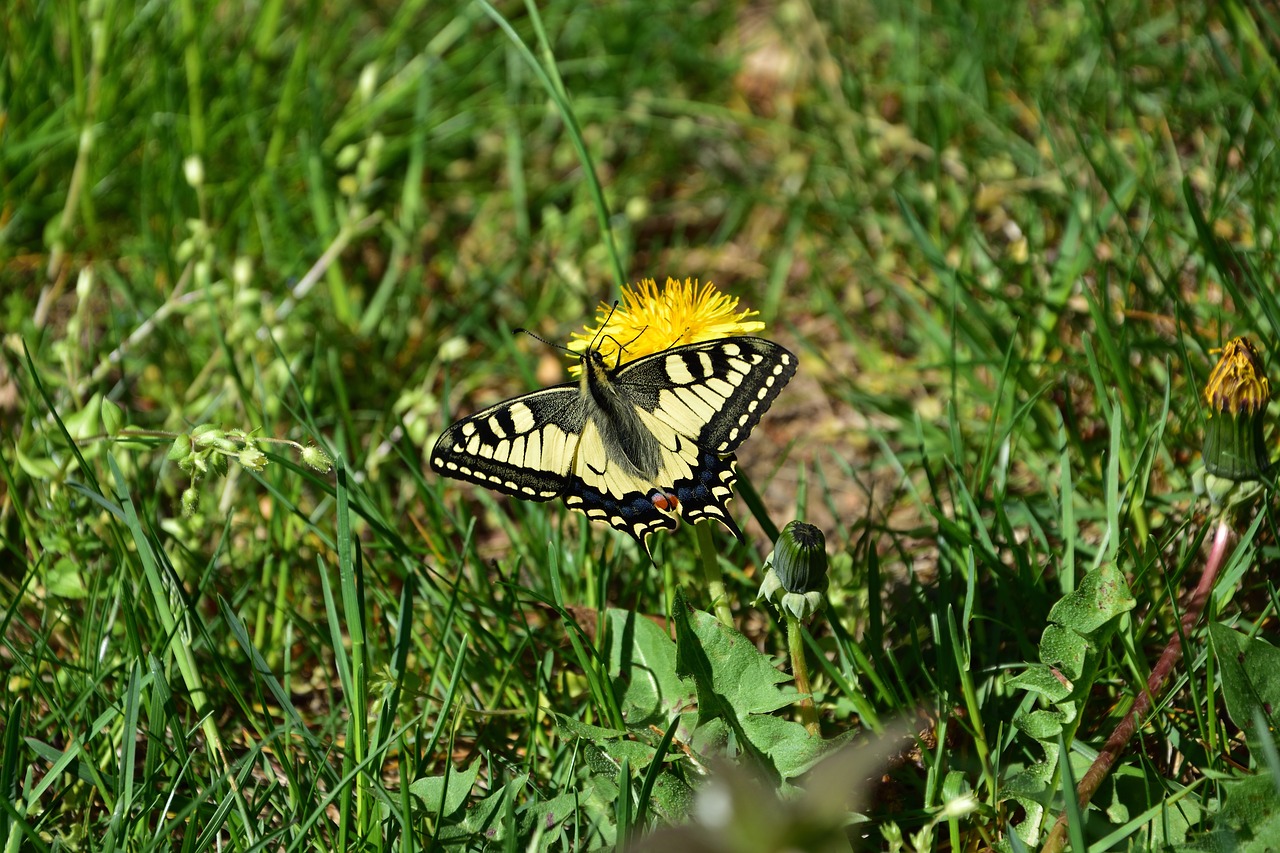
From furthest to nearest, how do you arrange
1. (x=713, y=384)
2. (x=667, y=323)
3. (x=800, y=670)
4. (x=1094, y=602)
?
(x=667, y=323)
(x=713, y=384)
(x=800, y=670)
(x=1094, y=602)

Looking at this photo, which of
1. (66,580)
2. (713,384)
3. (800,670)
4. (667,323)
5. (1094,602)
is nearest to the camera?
(1094,602)

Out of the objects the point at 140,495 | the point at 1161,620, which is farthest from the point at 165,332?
the point at 1161,620

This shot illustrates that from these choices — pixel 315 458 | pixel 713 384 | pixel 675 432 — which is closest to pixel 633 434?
pixel 675 432

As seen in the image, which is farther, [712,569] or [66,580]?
[66,580]

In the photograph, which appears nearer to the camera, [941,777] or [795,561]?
[795,561]

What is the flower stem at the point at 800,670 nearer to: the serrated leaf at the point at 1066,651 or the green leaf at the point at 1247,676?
the serrated leaf at the point at 1066,651

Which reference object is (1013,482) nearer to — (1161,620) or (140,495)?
(1161,620)

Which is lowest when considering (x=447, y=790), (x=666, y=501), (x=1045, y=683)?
(x=1045, y=683)

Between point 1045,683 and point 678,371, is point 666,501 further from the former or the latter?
point 1045,683
